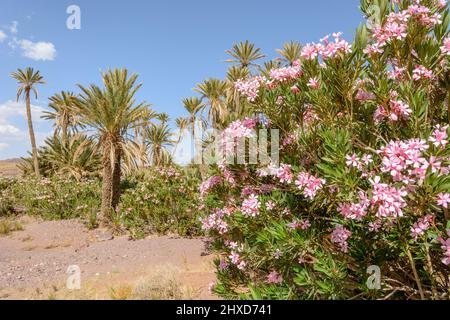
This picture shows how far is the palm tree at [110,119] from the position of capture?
43.6 feet

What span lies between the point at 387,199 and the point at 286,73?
202 cm

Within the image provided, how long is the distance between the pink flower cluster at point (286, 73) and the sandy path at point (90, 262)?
3778 millimetres

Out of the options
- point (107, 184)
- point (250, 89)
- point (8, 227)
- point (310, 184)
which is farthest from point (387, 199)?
point (8, 227)

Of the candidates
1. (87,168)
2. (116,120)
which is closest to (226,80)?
(87,168)

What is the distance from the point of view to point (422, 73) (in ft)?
9.72

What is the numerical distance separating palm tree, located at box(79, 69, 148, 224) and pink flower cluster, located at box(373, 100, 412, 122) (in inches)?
457

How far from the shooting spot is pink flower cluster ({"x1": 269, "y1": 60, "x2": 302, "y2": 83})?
3686 mm

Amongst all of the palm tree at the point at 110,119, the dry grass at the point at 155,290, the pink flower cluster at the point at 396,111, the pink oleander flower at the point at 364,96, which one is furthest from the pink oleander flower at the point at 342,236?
the palm tree at the point at 110,119

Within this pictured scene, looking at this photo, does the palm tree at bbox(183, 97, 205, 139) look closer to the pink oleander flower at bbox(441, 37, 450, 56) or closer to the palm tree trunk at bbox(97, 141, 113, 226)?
the palm tree trunk at bbox(97, 141, 113, 226)

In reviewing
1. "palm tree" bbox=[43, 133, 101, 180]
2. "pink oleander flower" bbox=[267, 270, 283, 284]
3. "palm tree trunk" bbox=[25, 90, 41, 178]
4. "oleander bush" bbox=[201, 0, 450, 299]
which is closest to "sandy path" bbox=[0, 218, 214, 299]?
"pink oleander flower" bbox=[267, 270, 283, 284]

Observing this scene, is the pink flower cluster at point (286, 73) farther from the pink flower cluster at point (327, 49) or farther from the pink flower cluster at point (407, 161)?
the pink flower cluster at point (407, 161)
